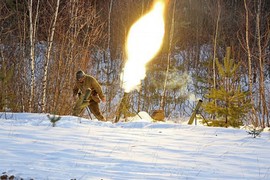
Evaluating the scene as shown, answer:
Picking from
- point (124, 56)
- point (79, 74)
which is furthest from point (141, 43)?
point (79, 74)

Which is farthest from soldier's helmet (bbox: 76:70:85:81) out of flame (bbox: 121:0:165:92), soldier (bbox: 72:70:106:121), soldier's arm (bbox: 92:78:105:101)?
flame (bbox: 121:0:165:92)

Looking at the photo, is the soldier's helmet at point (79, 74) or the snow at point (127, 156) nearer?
the snow at point (127, 156)

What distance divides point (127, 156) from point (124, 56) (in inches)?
742

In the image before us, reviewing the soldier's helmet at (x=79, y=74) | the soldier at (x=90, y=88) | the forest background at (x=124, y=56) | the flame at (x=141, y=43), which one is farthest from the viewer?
the flame at (x=141, y=43)

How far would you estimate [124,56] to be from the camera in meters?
22.7

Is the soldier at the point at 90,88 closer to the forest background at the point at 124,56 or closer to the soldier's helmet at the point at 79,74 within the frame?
the soldier's helmet at the point at 79,74

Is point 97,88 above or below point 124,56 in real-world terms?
below

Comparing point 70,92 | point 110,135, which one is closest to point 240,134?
point 110,135

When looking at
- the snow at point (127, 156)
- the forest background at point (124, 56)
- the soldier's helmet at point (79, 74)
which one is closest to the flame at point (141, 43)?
the forest background at point (124, 56)

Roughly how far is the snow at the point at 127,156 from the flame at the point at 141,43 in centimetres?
775

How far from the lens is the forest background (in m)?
11.9

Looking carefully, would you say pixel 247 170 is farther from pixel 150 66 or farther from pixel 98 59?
pixel 98 59

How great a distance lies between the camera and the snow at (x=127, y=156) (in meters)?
3.26

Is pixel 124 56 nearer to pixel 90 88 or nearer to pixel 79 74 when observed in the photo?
pixel 90 88
